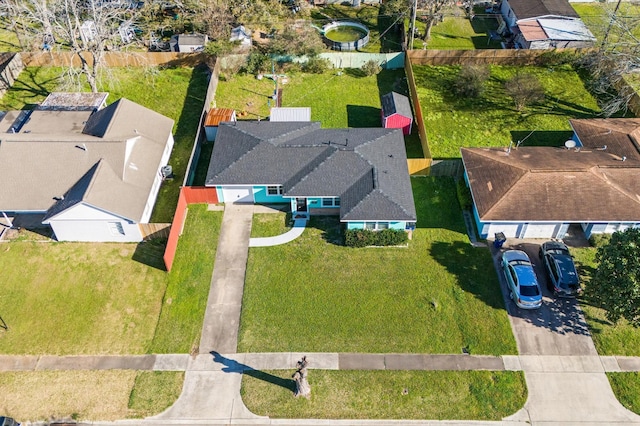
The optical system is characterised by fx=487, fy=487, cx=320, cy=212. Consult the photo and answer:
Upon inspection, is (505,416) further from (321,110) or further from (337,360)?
(321,110)

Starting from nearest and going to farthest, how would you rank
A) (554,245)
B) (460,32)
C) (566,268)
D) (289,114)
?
(566,268) < (554,245) < (289,114) < (460,32)

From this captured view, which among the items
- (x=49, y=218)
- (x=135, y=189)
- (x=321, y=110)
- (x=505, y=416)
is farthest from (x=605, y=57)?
(x=49, y=218)

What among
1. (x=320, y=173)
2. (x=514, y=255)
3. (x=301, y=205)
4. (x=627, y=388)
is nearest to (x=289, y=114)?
(x=320, y=173)

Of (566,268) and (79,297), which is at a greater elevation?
(566,268)

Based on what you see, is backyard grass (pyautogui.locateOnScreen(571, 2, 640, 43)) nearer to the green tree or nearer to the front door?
the green tree

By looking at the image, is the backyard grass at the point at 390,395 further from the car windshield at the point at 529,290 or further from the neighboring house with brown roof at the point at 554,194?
the neighboring house with brown roof at the point at 554,194

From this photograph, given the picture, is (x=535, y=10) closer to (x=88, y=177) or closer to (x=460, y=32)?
(x=460, y=32)

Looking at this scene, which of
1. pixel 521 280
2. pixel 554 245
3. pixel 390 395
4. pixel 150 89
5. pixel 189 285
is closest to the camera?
pixel 390 395
